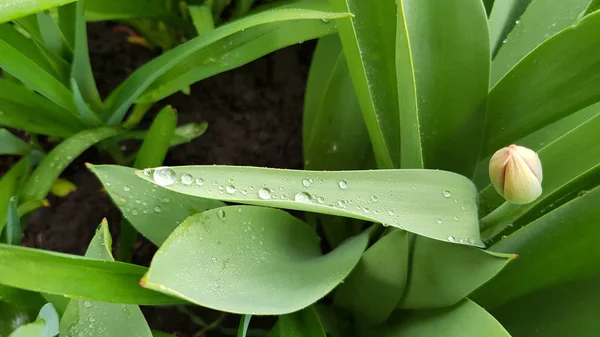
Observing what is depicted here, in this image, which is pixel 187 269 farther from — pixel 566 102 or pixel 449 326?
pixel 566 102

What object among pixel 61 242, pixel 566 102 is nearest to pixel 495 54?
pixel 566 102

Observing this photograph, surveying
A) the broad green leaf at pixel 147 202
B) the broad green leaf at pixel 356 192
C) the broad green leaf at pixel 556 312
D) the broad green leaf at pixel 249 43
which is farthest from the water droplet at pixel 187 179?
the broad green leaf at pixel 556 312

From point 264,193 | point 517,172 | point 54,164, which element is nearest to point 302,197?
point 264,193

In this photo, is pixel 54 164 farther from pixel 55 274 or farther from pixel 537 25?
pixel 537 25

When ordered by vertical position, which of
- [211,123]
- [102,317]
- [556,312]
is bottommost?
[556,312]

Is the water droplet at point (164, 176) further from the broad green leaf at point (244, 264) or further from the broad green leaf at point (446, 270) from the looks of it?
the broad green leaf at point (446, 270)

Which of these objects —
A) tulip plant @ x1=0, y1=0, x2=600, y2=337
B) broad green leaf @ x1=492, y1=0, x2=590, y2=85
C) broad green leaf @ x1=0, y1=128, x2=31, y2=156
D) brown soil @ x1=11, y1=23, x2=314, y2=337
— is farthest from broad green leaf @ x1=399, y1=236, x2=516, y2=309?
broad green leaf @ x1=0, y1=128, x2=31, y2=156
